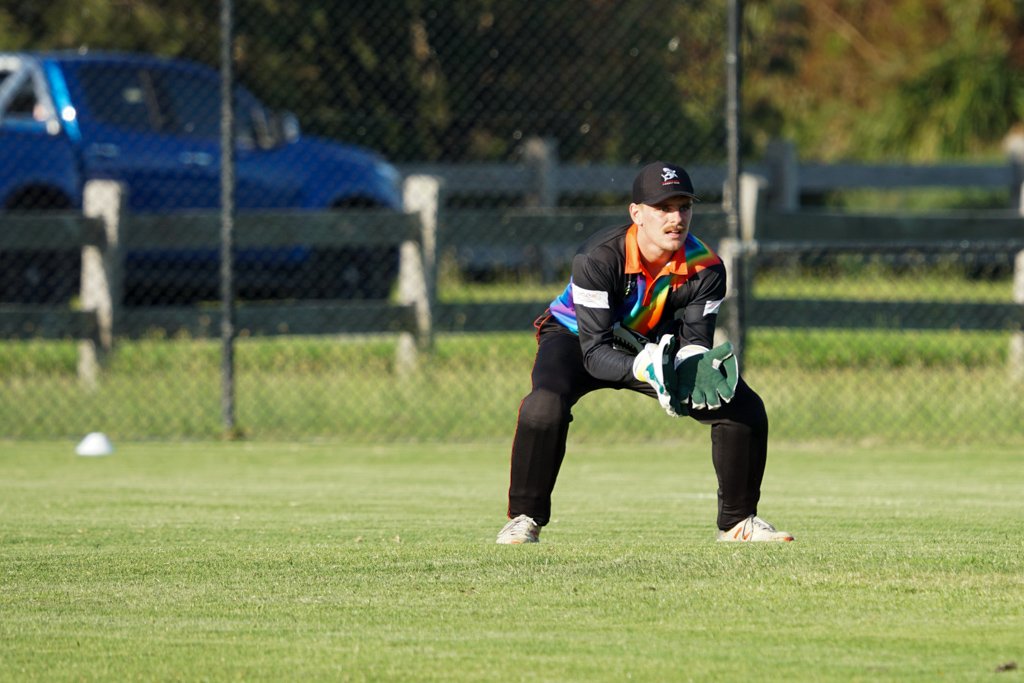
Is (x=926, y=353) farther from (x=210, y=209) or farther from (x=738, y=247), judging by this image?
(x=210, y=209)

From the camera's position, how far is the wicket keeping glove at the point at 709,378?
222 inches

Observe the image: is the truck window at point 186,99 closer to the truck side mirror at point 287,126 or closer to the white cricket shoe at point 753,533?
the truck side mirror at point 287,126

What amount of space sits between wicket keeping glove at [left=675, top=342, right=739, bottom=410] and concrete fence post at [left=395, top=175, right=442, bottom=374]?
5.52m

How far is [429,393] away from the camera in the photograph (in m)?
11.3

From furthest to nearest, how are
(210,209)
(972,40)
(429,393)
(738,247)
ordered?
(972,40) → (210,209) → (429,393) → (738,247)

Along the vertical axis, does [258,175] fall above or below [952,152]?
above

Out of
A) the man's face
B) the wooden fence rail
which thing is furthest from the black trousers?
the wooden fence rail

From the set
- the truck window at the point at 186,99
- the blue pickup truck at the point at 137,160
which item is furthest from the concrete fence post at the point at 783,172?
the truck window at the point at 186,99

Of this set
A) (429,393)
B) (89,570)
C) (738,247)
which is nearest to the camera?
(89,570)

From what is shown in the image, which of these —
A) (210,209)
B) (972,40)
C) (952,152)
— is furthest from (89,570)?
(972,40)

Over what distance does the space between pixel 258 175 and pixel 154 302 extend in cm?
150

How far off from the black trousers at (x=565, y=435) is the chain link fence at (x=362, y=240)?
14.4 feet

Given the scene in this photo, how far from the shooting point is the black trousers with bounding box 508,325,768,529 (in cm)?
596

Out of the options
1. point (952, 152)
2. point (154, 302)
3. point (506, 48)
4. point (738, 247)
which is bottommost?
point (952, 152)
